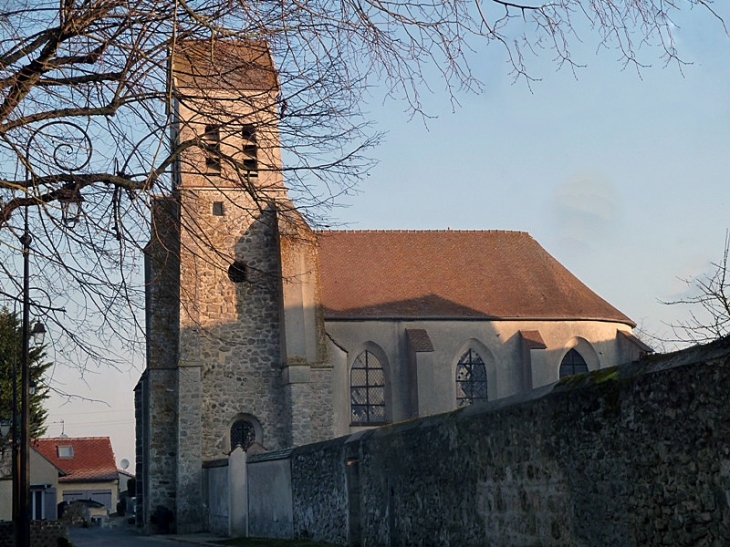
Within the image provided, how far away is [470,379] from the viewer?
35.1 meters

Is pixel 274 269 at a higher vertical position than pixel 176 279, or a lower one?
higher

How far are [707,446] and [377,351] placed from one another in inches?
1079

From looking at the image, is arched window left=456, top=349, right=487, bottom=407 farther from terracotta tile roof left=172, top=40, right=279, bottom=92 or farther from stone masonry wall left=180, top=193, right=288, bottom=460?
terracotta tile roof left=172, top=40, right=279, bottom=92

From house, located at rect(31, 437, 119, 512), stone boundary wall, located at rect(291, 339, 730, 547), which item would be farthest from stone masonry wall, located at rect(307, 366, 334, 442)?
house, located at rect(31, 437, 119, 512)

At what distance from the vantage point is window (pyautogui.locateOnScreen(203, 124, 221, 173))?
29.5ft

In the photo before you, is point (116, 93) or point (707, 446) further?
point (116, 93)

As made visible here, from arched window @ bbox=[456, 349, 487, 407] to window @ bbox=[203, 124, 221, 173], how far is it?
1037 inches

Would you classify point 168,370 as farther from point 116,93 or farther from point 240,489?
point 116,93

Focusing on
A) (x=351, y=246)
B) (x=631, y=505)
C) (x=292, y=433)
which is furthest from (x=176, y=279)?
(x=351, y=246)

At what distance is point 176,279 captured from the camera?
10.0m

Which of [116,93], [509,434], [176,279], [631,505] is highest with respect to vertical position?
[116,93]

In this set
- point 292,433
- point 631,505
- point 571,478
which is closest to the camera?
point 631,505

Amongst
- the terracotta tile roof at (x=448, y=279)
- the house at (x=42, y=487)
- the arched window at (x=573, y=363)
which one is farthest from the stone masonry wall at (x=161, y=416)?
the house at (x=42, y=487)

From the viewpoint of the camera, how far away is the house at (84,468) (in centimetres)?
6438
